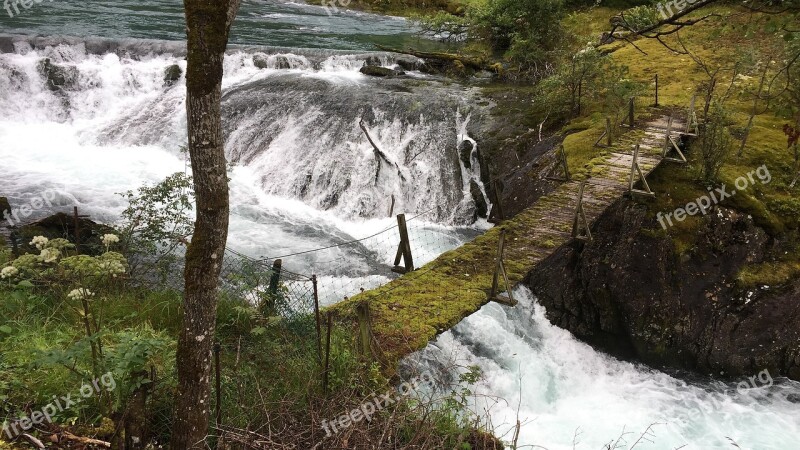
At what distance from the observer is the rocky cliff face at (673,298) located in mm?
8727

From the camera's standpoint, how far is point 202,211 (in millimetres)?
3594

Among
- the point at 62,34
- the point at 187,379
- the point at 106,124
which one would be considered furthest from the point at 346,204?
the point at 62,34

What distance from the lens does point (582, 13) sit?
71.4 feet

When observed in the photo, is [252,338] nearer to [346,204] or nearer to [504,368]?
[504,368]

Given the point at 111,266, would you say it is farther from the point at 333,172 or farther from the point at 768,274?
the point at 333,172

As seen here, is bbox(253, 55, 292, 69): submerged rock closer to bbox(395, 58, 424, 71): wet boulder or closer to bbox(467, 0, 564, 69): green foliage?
bbox(395, 58, 424, 71): wet boulder

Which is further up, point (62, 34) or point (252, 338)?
point (62, 34)

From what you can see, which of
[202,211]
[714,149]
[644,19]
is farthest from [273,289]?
[714,149]

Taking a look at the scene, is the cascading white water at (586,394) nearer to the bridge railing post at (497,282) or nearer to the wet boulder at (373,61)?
the bridge railing post at (497,282)

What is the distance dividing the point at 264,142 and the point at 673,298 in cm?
975

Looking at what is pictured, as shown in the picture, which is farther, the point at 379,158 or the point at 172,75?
the point at 172,75

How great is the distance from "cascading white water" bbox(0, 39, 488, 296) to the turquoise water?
99.4 inches

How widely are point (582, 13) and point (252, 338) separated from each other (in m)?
19.7

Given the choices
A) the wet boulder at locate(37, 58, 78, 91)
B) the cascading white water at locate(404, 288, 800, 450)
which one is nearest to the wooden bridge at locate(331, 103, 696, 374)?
the cascading white water at locate(404, 288, 800, 450)
